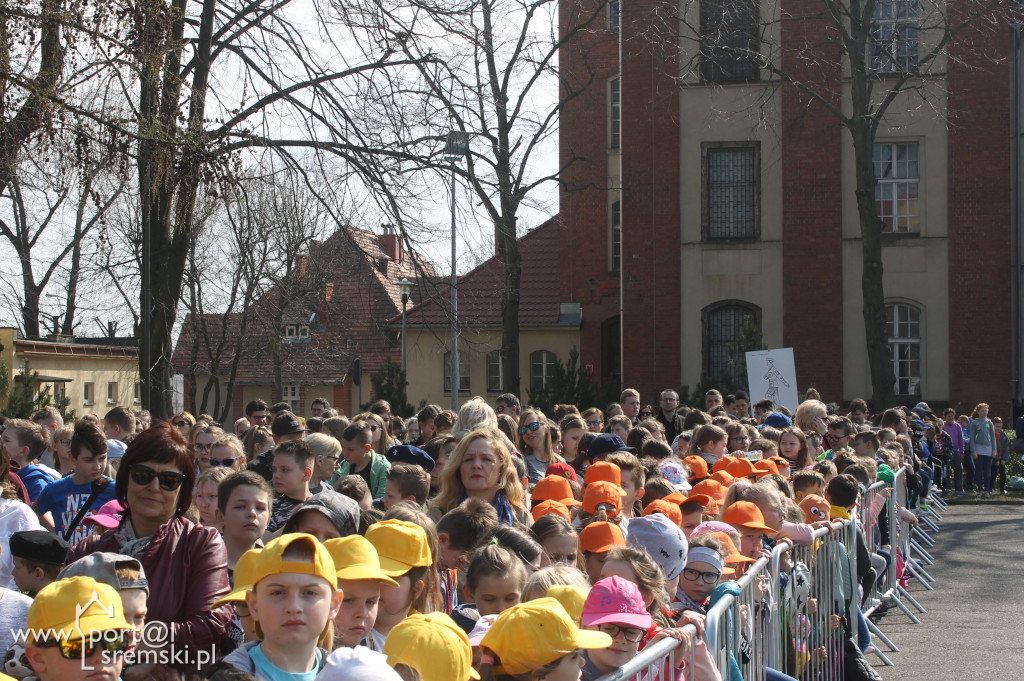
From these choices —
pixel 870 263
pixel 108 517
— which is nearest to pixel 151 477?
pixel 108 517

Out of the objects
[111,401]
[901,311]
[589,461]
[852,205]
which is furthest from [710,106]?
[111,401]

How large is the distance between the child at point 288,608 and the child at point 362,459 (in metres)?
5.40

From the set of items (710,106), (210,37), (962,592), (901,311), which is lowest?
(962,592)

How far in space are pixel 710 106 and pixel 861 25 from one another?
5212 mm

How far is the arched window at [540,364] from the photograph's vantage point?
38.1 m

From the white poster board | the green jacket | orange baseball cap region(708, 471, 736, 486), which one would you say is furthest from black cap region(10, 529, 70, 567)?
the white poster board

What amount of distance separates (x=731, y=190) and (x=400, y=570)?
27554 millimetres

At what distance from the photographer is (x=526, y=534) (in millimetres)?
5602

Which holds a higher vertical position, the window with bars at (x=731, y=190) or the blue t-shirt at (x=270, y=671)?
the window with bars at (x=731, y=190)

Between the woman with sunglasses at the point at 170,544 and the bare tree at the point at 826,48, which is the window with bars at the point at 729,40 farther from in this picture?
the woman with sunglasses at the point at 170,544

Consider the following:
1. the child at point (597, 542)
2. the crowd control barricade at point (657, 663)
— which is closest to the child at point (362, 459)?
the child at point (597, 542)

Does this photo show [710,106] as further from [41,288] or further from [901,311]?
[41,288]

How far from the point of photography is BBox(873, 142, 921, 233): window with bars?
30359 mm

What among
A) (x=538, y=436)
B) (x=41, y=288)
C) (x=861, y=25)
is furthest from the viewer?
(x=41, y=288)
